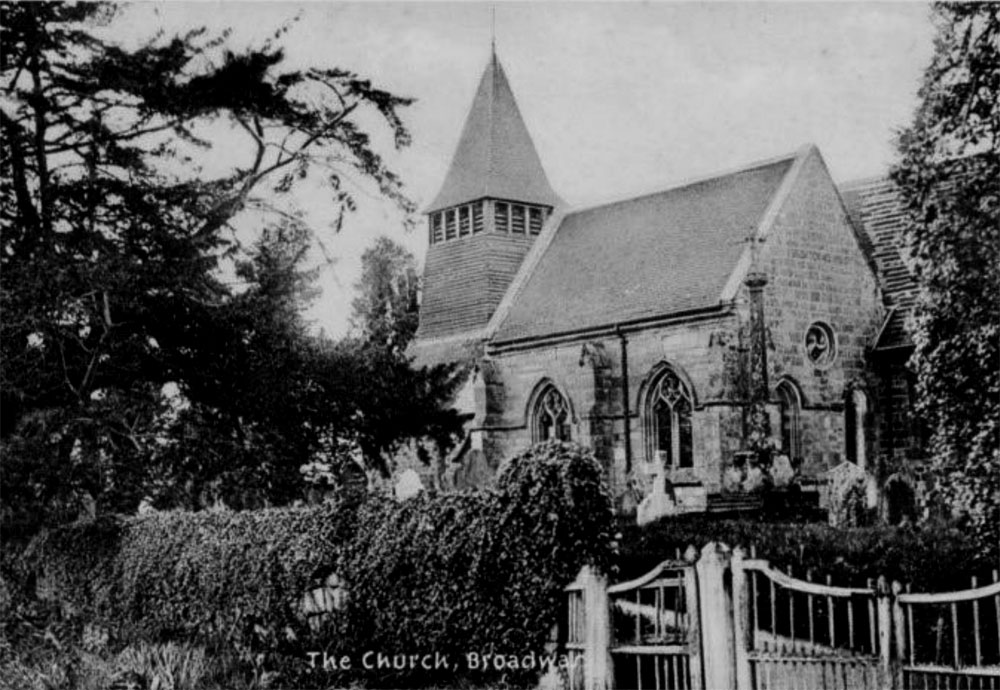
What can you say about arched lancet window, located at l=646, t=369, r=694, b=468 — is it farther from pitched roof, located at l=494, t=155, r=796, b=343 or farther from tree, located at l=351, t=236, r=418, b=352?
tree, located at l=351, t=236, r=418, b=352

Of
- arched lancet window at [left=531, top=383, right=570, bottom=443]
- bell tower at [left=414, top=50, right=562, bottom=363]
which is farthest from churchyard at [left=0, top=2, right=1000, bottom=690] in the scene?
bell tower at [left=414, top=50, right=562, bottom=363]

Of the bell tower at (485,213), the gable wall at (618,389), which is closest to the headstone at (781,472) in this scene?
the gable wall at (618,389)

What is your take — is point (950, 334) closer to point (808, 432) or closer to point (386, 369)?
point (386, 369)

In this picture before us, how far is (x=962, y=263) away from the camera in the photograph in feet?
48.4

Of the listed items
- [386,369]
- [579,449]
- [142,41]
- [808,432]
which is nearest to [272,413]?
[386,369]

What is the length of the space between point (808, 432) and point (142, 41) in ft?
60.4

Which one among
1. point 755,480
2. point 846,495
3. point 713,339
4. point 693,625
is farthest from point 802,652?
point 713,339

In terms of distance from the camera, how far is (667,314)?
1162 inches

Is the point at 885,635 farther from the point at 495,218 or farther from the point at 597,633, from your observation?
the point at 495,218

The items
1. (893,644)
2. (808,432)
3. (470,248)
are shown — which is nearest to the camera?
(893,644)

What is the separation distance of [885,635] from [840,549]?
25.6ft

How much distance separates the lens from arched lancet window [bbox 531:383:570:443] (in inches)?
1272

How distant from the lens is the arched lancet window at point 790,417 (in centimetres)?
2900

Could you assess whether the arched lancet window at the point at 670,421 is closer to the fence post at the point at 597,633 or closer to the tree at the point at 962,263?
the tree at the point at 962,263
